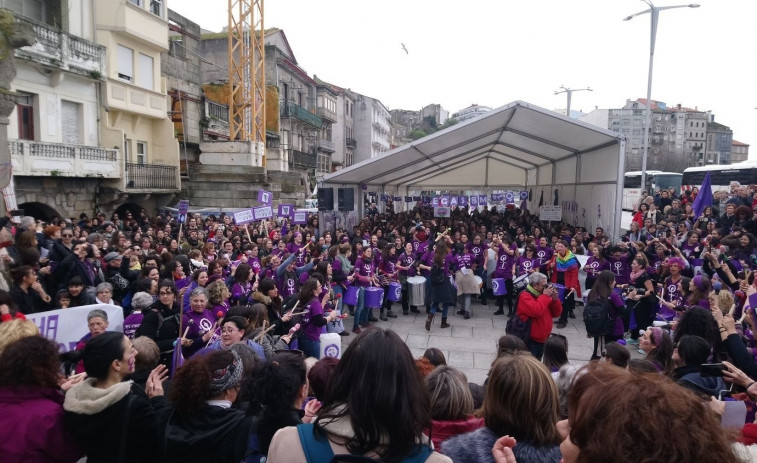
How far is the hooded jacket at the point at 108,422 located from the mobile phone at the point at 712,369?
12.4 ft

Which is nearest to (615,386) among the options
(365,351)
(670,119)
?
(365,351)

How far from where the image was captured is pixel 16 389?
2664 mm

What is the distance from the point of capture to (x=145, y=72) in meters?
22.4

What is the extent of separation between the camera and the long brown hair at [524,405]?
2482 mm

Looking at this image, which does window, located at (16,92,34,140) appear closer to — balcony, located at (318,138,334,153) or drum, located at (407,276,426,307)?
drum, located at (407,276,426,307)

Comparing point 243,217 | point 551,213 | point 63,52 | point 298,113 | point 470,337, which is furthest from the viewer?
point 298,113

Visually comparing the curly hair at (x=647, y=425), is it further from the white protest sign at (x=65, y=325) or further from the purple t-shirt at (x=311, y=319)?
the white protest sign at (x=65, y=325)

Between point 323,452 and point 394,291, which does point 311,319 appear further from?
point 323,452

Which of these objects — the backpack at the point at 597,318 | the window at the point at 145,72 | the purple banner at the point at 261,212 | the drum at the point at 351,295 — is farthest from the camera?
the window at the point at 145,72

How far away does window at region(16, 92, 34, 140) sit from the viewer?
54.7ft

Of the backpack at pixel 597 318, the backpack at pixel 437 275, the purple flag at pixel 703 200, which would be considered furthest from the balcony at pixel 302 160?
the backpack at pixel 597 318

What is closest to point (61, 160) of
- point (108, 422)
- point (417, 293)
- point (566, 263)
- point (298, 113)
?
point (417, 293)

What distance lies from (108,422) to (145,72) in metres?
23.4

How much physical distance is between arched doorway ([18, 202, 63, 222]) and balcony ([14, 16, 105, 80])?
4969 mm
